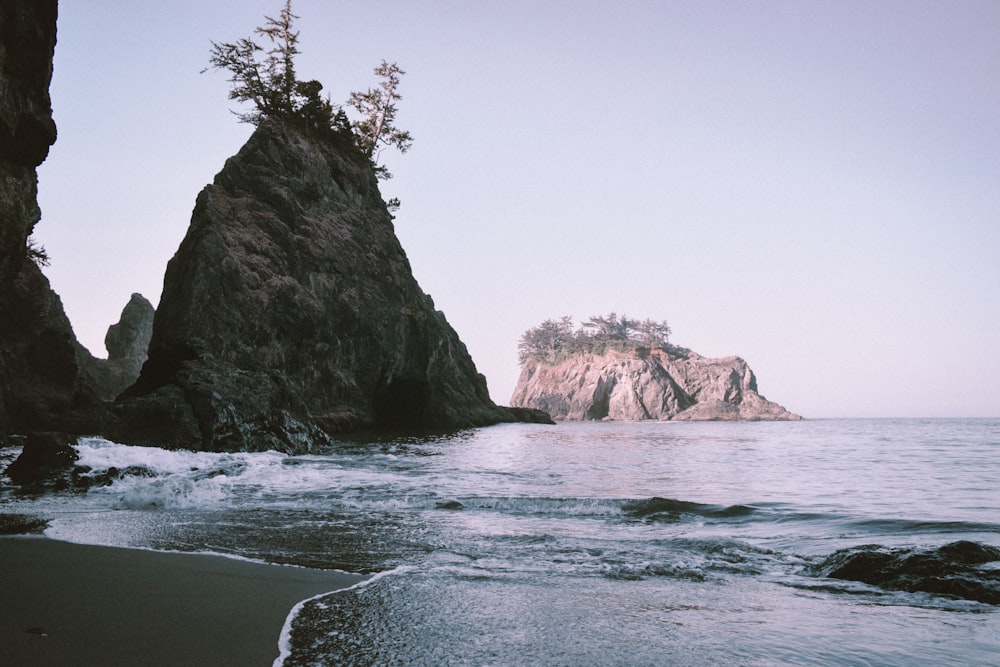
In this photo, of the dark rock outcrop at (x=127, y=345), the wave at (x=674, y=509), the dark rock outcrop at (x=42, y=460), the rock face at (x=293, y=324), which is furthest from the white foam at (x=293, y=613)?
the dark rock outcrop at (x=127, y=345)

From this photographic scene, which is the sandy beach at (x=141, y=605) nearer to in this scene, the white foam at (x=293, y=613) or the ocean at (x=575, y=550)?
the white foam at (x=293, y=613)

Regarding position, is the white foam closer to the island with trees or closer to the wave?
the wave

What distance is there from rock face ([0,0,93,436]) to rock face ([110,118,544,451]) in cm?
295

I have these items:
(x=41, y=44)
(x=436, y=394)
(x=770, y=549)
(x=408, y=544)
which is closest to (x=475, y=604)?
(x=408, y=544)

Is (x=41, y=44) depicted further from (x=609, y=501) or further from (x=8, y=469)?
(x=609, y=501)

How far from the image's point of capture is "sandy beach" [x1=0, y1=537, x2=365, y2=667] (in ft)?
7.49

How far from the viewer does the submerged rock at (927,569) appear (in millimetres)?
3820

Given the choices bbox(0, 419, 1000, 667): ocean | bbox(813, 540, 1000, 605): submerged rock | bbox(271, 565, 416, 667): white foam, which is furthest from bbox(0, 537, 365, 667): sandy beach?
bbox(813, 540, 1000, 605): submerged rock

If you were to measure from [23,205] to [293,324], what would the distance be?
43.4 ft

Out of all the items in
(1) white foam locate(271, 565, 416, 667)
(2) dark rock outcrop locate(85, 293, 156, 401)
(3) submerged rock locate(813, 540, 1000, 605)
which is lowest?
(1) white foam locate(271, 565, 416, 667)

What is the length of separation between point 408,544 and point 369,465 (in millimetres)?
7204

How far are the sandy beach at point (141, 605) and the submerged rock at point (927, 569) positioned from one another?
3.42m

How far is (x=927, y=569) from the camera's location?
4.12 m

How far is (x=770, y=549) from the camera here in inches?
201
